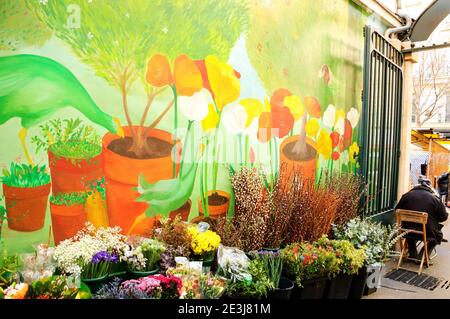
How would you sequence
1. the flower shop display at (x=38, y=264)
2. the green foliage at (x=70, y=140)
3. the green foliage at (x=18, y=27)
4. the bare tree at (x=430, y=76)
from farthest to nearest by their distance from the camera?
the bare tree at (x=430, y=76), the green foliage at (x=70, y=140), the green foliage at (x=18, y=27), the flower shop display at (x=38, y=264)

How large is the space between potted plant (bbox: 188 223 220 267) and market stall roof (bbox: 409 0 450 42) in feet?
19.9

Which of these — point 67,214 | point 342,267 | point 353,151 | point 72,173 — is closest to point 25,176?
point 72,173

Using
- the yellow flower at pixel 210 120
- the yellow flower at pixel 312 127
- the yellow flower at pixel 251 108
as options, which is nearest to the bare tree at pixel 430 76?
the yellow flower at pixel 312 127

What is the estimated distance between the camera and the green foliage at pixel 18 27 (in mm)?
2777

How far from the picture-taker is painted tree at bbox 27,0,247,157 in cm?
315

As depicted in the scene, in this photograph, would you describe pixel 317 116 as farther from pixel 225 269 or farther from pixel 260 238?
pixel 225 269

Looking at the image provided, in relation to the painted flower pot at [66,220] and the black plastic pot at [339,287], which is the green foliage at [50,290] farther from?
the black plastic pot at [339,287]

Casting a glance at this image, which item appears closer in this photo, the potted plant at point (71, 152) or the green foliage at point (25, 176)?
the green foliage at point (25, 176)

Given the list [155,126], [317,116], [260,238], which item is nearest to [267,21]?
[317,116]

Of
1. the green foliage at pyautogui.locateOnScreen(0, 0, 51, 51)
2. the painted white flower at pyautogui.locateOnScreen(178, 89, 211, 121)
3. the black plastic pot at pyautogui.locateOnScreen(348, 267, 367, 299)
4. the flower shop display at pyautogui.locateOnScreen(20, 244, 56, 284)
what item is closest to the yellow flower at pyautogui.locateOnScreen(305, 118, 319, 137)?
the painted white flower at pyautogui.locateOnScreen(178, 89, 211, 121)

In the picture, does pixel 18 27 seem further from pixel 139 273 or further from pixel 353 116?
pixel 353 116

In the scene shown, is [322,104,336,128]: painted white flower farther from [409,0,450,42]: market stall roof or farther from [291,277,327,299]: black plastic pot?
[291,277,327,299]: black plastic pot

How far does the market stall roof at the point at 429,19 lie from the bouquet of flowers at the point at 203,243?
608cm

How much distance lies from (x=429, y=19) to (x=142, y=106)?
6.16m
